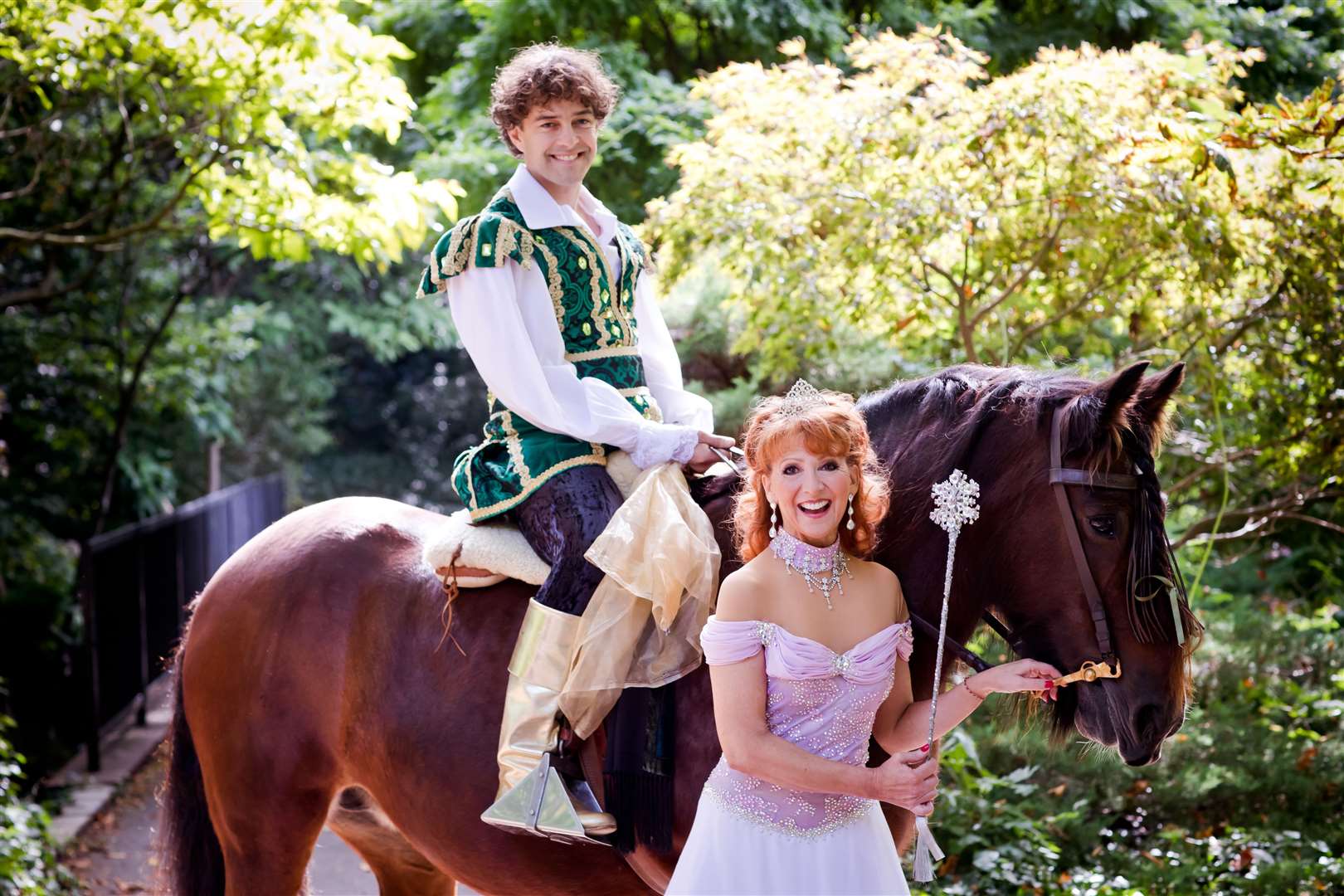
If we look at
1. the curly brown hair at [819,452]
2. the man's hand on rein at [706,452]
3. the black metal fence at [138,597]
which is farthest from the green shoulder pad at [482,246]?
the black metal fence at [138,597]

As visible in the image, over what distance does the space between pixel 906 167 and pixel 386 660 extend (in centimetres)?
312

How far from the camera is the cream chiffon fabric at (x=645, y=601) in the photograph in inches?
110

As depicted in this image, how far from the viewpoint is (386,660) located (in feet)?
11.0

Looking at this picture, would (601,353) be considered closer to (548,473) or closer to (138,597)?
(548,473)

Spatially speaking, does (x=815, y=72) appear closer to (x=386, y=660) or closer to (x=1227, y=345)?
(x=1227, y=345)

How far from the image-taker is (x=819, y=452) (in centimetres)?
235

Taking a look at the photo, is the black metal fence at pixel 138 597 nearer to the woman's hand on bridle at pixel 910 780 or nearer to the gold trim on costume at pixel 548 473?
the gold trim on costume at pixel 548 473

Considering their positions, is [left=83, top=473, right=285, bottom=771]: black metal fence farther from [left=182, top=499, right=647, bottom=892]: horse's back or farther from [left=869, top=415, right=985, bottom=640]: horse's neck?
[left=869, top=415, right=985, bottom=640]: horse's neck

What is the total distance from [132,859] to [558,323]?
4.90m

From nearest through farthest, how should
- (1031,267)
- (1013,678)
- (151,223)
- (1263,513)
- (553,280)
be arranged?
(1013,678), (553,280), (1031,267), (1263,513), (151,223)

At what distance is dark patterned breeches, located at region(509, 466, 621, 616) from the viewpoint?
9.74 feet

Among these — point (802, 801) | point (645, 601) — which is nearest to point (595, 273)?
point (645, 601)

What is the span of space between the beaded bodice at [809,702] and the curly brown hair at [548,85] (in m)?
1.39

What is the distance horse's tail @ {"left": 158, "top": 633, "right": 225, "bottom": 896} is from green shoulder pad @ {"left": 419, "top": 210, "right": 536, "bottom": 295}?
1.46m
